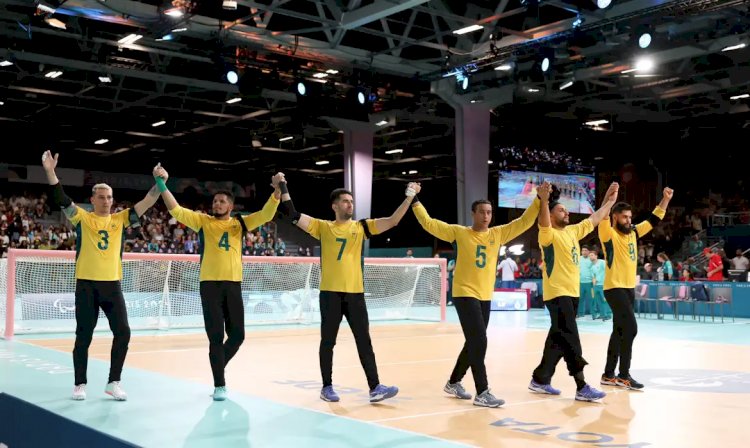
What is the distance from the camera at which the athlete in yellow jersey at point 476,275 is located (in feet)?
22.8

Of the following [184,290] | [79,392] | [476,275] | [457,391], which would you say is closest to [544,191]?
[476,275]

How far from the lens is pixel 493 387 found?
322 inches

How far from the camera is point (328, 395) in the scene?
713cm

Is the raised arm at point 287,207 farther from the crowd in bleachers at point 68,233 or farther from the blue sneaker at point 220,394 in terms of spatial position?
the crowd in bleachers at point 68,233

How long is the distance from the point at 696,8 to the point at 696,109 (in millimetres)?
15881

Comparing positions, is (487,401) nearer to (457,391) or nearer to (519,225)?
(457,391)

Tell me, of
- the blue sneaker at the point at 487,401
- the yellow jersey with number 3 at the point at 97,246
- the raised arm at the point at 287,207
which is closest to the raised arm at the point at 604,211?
the blue sneaker at the point at 487,401

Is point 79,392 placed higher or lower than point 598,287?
lower

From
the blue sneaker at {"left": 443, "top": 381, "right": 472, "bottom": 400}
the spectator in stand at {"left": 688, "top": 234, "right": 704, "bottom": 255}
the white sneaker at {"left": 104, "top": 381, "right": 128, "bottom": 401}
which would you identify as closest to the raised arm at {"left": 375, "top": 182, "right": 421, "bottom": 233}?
the blue sneaker at {"left": 443, "top": 381, "right": 472, "bottom": 400}

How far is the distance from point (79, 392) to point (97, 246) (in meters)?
1.29

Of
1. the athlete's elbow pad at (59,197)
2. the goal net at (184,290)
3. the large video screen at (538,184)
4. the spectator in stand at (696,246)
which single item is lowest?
the goal net at (184,290)

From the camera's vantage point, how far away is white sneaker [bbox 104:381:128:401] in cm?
686

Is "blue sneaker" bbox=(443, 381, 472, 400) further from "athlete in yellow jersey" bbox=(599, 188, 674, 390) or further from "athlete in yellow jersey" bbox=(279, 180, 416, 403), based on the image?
"athlete in yellow jersey" bbox=(599, 188, 674, 390)

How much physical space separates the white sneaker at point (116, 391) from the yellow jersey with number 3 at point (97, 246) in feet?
3.06
